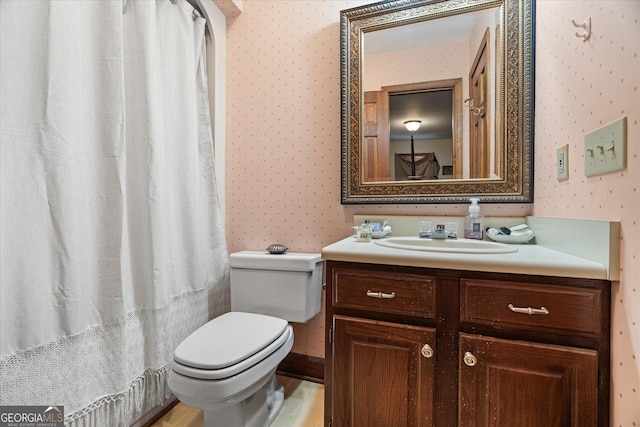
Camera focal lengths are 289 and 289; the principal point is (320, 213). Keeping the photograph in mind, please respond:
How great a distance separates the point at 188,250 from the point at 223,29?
136 centimetres

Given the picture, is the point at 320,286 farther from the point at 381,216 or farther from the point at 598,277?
the point at 598,277

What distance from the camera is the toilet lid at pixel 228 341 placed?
0.99 meters

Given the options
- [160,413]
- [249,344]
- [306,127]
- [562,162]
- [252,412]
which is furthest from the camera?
[306,127]

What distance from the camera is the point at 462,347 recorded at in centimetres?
86

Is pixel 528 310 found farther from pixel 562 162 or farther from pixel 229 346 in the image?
pixel 229 346

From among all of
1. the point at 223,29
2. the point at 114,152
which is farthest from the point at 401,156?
the point at 223,29

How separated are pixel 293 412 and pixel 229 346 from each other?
611 mm

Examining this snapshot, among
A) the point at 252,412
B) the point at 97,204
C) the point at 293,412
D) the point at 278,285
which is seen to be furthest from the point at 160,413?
the point at 97,204

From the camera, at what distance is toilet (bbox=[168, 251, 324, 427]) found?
96 centimetres

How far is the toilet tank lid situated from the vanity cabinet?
41cm

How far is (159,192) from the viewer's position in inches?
47.8

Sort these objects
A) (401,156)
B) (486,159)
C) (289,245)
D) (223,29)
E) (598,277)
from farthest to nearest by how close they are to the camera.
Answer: (223,29) → (289,245) → (401,156) → (486,159) → (598,277)

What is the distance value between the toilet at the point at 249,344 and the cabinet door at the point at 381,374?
1.01ft

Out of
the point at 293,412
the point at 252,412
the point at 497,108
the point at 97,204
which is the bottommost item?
the point at 293,412
